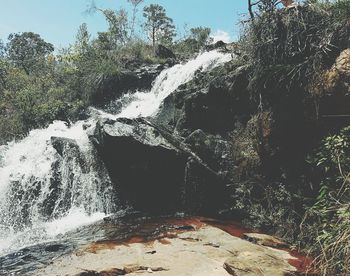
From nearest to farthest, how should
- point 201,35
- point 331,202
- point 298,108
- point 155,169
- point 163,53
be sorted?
point 331,202
point 298,108
point 155,169
point 163,53
point 201,35

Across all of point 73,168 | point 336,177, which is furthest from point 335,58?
point 73,168

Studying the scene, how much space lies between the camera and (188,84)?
12.7m

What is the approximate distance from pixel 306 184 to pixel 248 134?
2.21m

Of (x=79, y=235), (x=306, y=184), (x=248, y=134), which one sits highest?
(x=248, y=134)

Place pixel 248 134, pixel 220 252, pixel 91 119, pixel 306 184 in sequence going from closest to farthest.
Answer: pixel 220 252, pixel 306 184, pixel 248 134, pixel 91 119

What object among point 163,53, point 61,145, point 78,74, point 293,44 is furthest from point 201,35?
point 293,44

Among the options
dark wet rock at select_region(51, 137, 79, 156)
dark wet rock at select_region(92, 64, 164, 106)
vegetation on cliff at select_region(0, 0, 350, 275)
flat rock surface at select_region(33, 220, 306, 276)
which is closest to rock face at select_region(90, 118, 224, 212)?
vegetation on cliff at select_region(0, 0, 350, 275)

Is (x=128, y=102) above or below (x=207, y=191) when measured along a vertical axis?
above

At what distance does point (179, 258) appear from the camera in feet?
18.5

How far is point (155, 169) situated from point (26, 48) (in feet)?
114

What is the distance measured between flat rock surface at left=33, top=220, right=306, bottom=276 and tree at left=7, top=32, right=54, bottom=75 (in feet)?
106

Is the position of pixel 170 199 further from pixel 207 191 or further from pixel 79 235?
pixel 79 235

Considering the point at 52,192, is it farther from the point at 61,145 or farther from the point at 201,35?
the point at 201,35

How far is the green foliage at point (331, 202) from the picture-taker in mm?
4992
